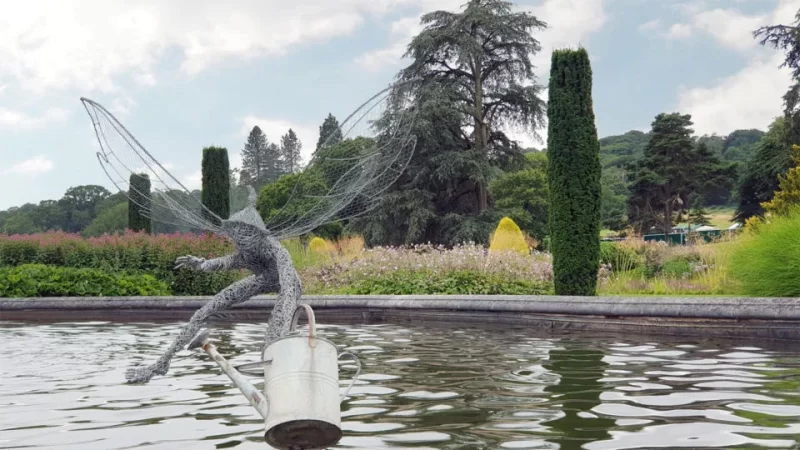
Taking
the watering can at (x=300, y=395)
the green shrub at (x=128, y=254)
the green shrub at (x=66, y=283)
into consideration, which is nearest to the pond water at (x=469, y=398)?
the watering can at (x=300, y=395)

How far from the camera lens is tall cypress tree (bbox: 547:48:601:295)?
13391 millimetres

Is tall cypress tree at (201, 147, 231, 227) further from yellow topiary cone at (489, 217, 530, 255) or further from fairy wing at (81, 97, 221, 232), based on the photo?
fairy wing at (81, 97, 221, 232)

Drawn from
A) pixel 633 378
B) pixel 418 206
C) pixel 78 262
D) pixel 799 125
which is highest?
pixel 799 125

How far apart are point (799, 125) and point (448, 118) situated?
17.3m

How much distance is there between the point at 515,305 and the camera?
11.2 meters

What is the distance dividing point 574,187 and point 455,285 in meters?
3.31

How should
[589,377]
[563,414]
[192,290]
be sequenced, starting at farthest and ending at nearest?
[192,290] → [589,377] → [563,414]

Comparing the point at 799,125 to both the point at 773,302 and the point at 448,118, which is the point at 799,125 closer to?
the point at 448,118

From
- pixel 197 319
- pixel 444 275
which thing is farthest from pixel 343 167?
pixel 444 275

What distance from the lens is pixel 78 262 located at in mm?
18156

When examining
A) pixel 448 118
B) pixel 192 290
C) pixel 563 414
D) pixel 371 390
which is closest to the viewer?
pixel 563 414

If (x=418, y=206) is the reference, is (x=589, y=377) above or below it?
below

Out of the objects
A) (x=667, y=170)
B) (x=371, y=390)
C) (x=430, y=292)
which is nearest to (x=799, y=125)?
(x=667, y=170)

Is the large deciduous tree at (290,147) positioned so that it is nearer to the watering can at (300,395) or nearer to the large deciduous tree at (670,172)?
the large deciduous tree at (670,172)
